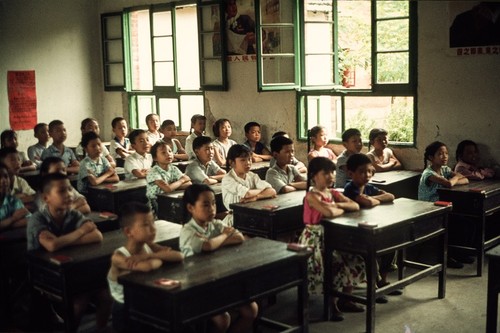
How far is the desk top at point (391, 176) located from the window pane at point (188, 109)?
11.7 feet

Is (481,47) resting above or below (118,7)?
below

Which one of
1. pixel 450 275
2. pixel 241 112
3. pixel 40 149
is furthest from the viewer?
pixel 241 112

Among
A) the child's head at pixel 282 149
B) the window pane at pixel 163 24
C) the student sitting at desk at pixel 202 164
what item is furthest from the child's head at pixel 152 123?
the child's head at pixel 282 149

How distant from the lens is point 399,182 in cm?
670

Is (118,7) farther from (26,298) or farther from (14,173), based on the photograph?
(26,298)

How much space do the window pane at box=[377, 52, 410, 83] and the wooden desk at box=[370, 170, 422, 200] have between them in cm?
108

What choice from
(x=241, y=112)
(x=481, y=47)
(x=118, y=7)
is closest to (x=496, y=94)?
(x=481, y=47)

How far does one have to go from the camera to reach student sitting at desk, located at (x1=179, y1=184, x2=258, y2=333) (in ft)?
12.7

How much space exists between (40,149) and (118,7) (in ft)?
10.6

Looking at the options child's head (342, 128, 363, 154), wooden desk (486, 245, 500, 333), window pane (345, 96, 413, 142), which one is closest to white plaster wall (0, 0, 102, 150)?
window pane (345, 96, 413, 142)

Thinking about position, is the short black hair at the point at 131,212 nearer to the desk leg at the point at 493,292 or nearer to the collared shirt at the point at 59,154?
the desk leg at the point at 493,292

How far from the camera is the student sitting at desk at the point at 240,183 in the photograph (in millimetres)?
5465

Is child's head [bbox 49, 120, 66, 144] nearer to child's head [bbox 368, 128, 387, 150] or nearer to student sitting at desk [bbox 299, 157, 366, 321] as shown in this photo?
child's head [bbox 368, 128, 387, 150]

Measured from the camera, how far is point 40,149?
27.0ft
